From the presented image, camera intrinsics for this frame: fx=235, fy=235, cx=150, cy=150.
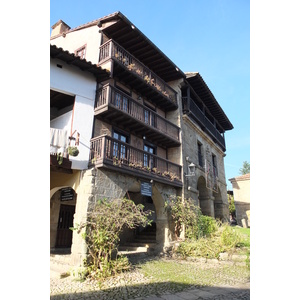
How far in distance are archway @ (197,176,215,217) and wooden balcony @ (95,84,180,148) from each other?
15.0 ft

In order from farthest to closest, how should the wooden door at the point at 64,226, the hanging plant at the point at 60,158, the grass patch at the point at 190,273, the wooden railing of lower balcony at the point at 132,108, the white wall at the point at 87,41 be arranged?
the white wall at the point at 87,41 < the wooden door at the point at 64,226 < the wooden railing of lower balcony at the point at 132,108 < the hanging plant at the point at 60,158 < the grass patch at the point at 190,273

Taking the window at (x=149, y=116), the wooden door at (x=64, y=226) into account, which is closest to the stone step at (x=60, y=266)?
the wooden door at (x=64, y=226)

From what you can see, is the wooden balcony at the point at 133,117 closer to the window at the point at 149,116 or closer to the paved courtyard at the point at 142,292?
the window at the point at 149,116

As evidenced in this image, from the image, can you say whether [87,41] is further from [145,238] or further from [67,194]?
[145,238]

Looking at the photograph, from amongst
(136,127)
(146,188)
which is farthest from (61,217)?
(136,127)

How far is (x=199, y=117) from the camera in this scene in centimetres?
1698

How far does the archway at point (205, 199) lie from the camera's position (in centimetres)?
1638

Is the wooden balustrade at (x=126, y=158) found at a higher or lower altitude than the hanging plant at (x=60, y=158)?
higher

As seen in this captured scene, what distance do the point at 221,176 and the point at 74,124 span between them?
51.6ft

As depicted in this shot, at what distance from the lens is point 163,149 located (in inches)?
547

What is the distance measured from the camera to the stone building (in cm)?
869

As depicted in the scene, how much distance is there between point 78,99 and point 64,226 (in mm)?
6185

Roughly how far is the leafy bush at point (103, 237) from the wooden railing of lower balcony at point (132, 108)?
13.2ft
